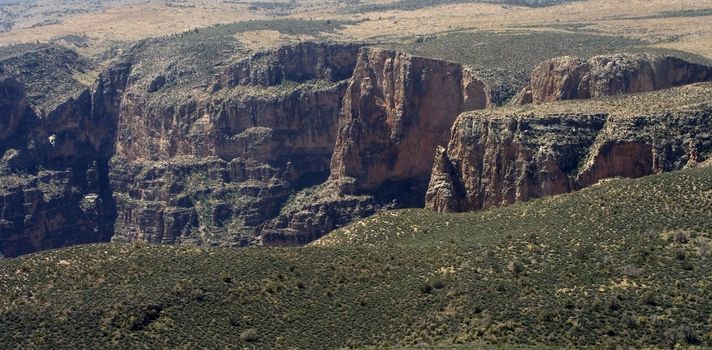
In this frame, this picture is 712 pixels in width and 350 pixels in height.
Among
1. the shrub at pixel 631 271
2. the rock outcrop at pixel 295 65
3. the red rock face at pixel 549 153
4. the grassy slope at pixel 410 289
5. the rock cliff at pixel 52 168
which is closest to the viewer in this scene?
the grassy slope at pixel 410 289

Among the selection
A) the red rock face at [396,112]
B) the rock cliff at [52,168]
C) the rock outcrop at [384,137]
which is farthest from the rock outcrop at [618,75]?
the rock cliff at [52,168]

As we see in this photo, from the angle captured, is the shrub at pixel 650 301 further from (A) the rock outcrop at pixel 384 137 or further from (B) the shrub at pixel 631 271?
(A) the rock outcrop at pixel 384 137

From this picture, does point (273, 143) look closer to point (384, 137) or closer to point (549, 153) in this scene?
point (384, 137)

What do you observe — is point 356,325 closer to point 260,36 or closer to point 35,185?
point 35,185

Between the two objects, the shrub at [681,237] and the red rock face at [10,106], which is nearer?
the shrub at [681,237]

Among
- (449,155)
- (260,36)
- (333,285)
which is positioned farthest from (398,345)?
(260,36)

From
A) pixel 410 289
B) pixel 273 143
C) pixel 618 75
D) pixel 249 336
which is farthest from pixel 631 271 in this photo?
pixel 273 143

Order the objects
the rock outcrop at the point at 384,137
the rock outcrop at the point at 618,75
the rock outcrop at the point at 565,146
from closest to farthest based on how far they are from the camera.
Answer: the rock outcrop at the point at 565,146, the rock outcrop at the point at 618,75, the rock outcrop at the point at 384,137
